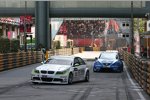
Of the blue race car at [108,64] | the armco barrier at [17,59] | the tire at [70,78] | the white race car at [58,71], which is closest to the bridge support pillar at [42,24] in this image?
the armco barrier at [17,59]

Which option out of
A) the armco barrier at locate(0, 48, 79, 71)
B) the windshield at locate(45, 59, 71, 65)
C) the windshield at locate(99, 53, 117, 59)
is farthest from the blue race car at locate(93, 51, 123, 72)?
the windshield at locate(45, 59, 71, 65)

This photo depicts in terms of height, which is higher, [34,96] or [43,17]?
[43,17]

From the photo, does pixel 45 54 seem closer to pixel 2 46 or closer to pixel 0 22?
pixel 2 46

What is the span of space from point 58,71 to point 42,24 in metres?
36.8

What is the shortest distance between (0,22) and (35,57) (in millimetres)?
26993

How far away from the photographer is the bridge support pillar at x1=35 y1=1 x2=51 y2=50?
5619 cm

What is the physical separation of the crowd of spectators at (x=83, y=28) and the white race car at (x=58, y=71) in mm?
108501

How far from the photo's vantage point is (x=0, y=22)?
240ft

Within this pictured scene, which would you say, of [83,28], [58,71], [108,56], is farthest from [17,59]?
[83,28]

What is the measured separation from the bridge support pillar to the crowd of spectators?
236 ft

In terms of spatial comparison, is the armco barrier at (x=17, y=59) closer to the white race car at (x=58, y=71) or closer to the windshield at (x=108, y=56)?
the windshield at (x=108, y=56)

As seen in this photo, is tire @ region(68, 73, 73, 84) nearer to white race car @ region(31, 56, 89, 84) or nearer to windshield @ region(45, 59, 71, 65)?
white race car @ region(31, 56, 89, 84)

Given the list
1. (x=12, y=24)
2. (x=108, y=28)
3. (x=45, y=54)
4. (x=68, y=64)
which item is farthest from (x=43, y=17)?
(x=108, y=28)

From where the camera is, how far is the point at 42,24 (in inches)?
2254
